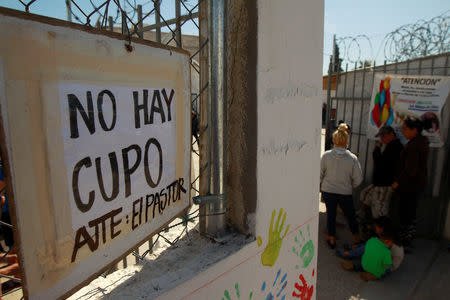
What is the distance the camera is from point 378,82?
448 centimetres

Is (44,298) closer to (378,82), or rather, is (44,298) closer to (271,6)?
(271,6)

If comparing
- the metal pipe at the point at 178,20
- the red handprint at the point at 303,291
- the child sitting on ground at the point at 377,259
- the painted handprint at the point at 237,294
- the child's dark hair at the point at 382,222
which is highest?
the metal pipe at the point at 178,20

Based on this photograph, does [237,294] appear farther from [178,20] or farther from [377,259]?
[377,259]

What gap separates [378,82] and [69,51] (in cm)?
468

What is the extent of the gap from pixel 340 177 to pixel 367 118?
4.95 ft

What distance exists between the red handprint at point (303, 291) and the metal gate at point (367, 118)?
3136mm

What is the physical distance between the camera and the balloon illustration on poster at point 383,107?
14.3 feet

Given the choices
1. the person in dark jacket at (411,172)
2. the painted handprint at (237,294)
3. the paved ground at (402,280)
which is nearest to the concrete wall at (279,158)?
the painted handprint at (237,294)

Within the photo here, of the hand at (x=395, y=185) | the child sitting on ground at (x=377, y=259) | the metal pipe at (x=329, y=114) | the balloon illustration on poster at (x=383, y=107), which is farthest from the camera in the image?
the metal pipe at (x=329, y=114)

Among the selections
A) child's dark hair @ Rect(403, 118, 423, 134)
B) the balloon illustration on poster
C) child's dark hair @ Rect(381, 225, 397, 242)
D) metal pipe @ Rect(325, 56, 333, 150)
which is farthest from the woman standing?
metal pipe @ Rect(325, 56, 333, 150)

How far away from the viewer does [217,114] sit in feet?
4.02

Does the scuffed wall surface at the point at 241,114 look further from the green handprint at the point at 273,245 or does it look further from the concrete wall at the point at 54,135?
the concrete wall at the point at 54,135

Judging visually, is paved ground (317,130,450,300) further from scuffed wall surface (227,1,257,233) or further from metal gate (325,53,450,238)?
scuffed wall surface (227,1,257,233)

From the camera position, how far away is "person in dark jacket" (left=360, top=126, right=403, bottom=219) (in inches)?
160
